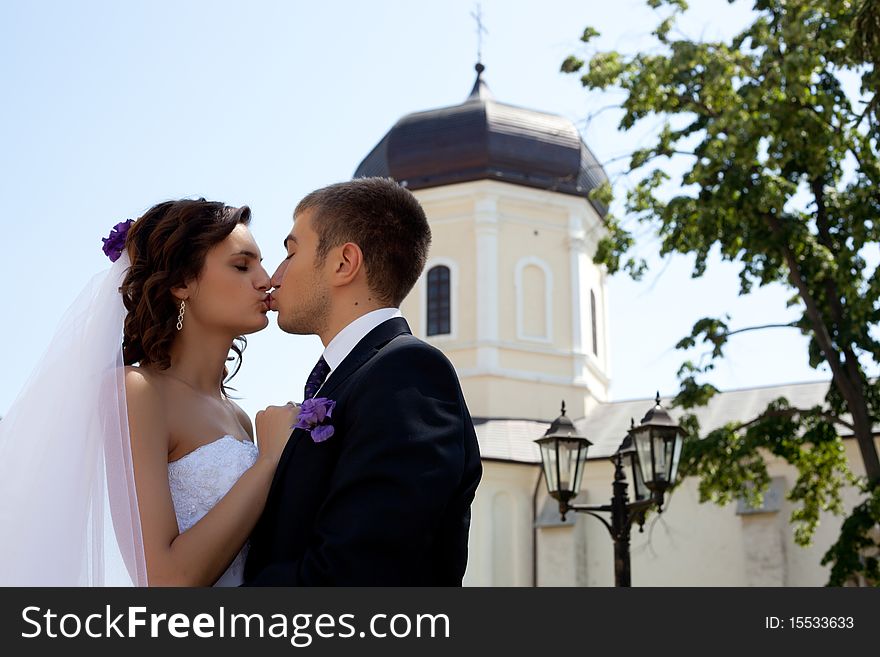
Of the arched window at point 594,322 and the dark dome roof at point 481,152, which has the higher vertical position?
the dark dome roof at point 481,152

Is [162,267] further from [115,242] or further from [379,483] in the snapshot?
[379,483]

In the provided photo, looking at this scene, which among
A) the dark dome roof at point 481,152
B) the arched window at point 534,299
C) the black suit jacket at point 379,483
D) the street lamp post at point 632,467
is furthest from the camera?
the dark dome roof at point 481,152

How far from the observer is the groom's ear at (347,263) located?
3.13m

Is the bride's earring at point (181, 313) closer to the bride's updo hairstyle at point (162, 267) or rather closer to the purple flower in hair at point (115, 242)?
the bride's updo hairstyle at point (162, 267)

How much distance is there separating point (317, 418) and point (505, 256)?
25897 millimetres

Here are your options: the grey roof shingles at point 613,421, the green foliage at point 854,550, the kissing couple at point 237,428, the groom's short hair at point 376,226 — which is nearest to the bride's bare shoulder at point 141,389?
the kissing couple at point 237,428

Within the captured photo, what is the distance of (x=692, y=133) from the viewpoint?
15344mm

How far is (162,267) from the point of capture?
145 inches

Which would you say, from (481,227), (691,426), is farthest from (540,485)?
(691,426)

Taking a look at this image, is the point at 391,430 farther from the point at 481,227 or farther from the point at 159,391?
the point at 481,227

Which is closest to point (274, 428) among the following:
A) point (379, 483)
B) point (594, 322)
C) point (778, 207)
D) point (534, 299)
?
point (379, 483)

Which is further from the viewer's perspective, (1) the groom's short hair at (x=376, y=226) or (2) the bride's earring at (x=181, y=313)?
(2) the bride's earring at (x=181, y=313)

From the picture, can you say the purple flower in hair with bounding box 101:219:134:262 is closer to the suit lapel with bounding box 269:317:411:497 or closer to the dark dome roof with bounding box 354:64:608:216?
the suit lapel with bounding box 269:317:411:497

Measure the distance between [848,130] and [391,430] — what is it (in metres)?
13.1
